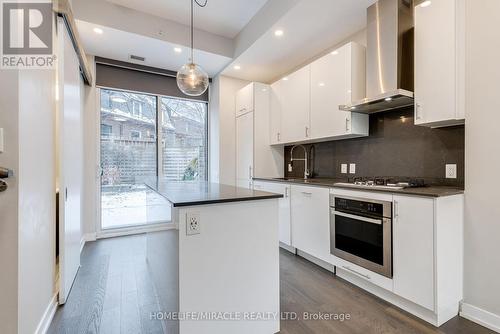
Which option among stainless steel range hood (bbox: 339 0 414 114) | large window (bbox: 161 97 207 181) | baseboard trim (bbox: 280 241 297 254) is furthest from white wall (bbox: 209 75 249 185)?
stainless steel range hood (bbox: 339 0 414 114)

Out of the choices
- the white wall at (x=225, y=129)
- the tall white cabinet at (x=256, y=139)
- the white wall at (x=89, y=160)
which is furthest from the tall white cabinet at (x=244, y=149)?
the white wall at (x=89, y=160)

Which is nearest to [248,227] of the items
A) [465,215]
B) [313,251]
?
[313,251]

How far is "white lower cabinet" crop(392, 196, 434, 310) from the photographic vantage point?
171 cm

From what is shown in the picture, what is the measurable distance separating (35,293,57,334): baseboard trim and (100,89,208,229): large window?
1.91 metres

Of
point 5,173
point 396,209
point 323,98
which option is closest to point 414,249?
point 396,209

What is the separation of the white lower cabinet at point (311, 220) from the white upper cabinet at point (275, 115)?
114 cm

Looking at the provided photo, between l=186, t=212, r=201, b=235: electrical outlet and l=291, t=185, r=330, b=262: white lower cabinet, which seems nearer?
l=186, t=212, r=201, b=235: electrical outlet

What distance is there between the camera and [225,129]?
4340 mm

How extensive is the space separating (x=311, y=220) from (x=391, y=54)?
6.11 ft

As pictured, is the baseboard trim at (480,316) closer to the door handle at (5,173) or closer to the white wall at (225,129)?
the door handle at (5,173)

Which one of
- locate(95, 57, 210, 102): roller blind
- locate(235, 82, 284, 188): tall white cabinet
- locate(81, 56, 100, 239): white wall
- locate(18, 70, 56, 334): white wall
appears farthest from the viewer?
locate(235, 82, 284, 188): tall white cabinet

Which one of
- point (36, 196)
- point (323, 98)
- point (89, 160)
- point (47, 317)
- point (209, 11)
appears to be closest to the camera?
point (36, 196)

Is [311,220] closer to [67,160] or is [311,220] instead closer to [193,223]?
[193,223]

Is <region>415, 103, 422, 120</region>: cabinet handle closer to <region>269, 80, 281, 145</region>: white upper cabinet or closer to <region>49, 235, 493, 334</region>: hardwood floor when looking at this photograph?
<region>49, 235, 493, 334</region>: hardwood floor
